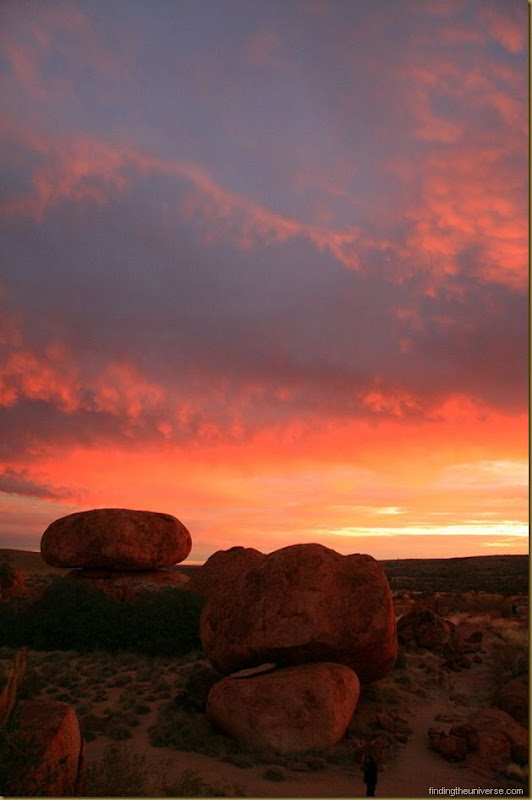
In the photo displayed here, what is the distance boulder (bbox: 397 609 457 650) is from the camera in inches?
806

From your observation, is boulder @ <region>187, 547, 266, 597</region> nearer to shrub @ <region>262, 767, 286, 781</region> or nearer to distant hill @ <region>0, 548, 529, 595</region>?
shrub @ <region>262, 767, 286, 781</region>

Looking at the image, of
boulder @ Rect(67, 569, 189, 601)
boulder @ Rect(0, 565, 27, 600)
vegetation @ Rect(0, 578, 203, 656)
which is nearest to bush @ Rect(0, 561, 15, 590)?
boulder @ Rect(0, 565, 27, 600)

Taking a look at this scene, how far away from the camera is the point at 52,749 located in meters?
7.42

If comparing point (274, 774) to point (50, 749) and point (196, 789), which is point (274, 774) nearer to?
point (196, 789)

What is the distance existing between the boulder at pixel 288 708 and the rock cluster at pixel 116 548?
15.1m

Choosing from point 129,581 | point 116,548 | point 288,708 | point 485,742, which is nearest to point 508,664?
point 485,742

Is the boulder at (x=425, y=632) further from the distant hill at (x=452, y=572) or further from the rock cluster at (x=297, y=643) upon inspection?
the distant hill at (x=452, y=572)

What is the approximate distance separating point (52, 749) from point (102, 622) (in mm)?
14982

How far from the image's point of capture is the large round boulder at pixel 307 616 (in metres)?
13.1

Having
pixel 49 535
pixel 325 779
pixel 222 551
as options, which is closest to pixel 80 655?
pixel 222 551

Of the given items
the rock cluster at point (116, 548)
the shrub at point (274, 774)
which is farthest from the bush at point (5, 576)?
the shrub at point (274, 774)

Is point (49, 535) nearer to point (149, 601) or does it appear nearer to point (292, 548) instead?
point (149, 601)

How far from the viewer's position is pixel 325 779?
34.1 feet

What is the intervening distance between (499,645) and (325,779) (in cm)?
1200
